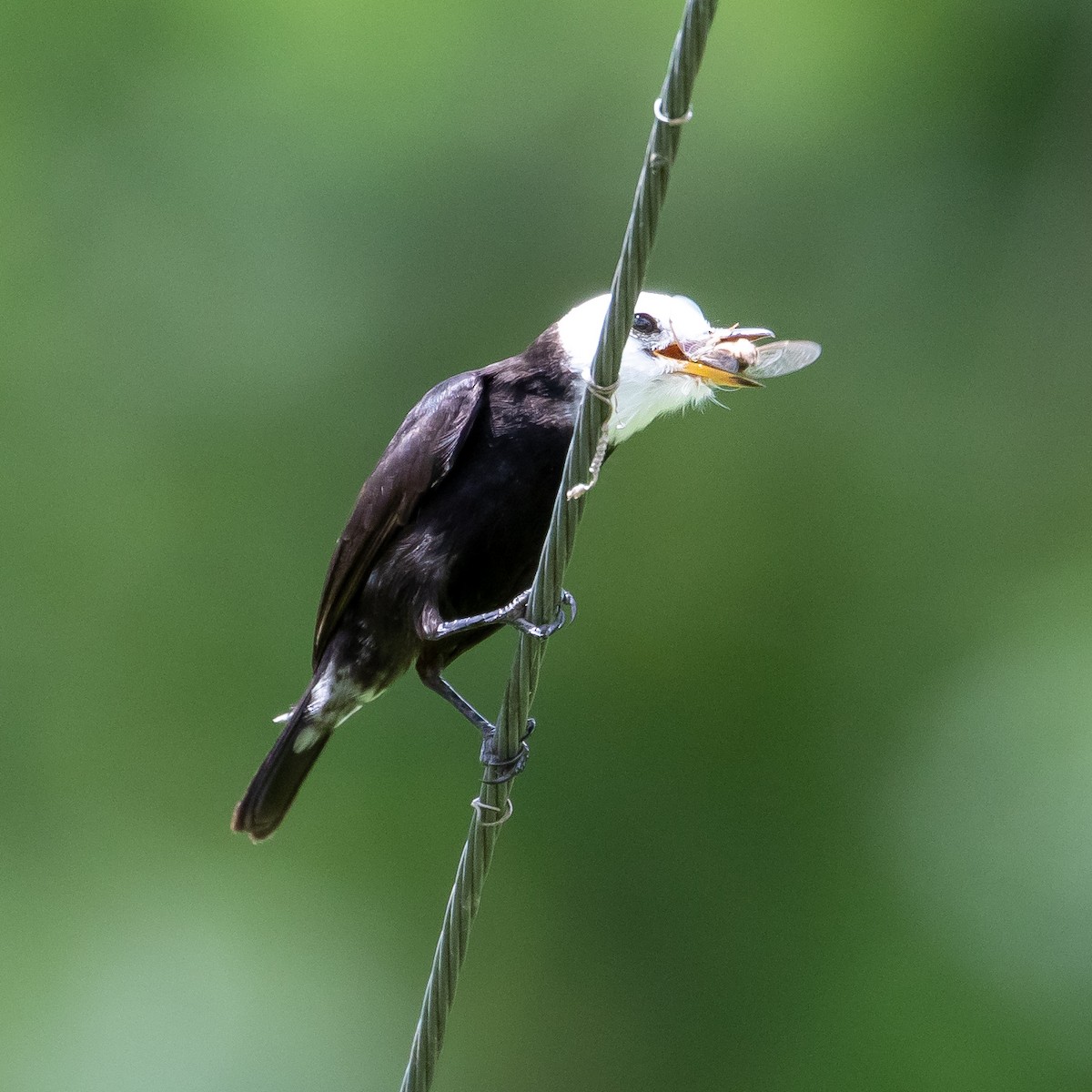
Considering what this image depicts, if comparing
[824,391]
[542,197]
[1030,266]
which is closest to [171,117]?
[542,197]

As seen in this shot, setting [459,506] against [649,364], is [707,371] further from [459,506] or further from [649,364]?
[459,506]

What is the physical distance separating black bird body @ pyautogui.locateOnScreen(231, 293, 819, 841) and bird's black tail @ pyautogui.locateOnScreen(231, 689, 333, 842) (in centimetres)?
43

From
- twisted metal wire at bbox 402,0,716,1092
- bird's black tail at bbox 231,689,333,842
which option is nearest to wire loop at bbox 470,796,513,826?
twisted metal wire at bbox 402,0,716,1092

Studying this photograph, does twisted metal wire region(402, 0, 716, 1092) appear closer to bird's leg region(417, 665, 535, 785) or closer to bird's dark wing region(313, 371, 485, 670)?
bird's leg region(417, 665, 535, 785)

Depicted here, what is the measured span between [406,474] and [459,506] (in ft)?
0.56

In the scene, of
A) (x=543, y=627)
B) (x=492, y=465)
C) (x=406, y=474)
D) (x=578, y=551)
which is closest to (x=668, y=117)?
(x=543, y=627)

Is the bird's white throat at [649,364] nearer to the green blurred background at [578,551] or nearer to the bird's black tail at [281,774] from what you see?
the bird's black tail at [281,774]

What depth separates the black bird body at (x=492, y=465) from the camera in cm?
376

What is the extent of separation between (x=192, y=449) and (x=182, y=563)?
2.38 feet

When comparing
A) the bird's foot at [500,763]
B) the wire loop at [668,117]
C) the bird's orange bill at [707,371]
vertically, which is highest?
the bird's orange bill at [707,371]

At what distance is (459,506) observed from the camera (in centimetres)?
388

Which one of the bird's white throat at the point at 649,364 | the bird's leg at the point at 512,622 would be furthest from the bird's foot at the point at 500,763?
the bird's white throat at the point at 649,364

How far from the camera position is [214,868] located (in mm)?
8797

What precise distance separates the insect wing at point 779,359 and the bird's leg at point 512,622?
72 cm
